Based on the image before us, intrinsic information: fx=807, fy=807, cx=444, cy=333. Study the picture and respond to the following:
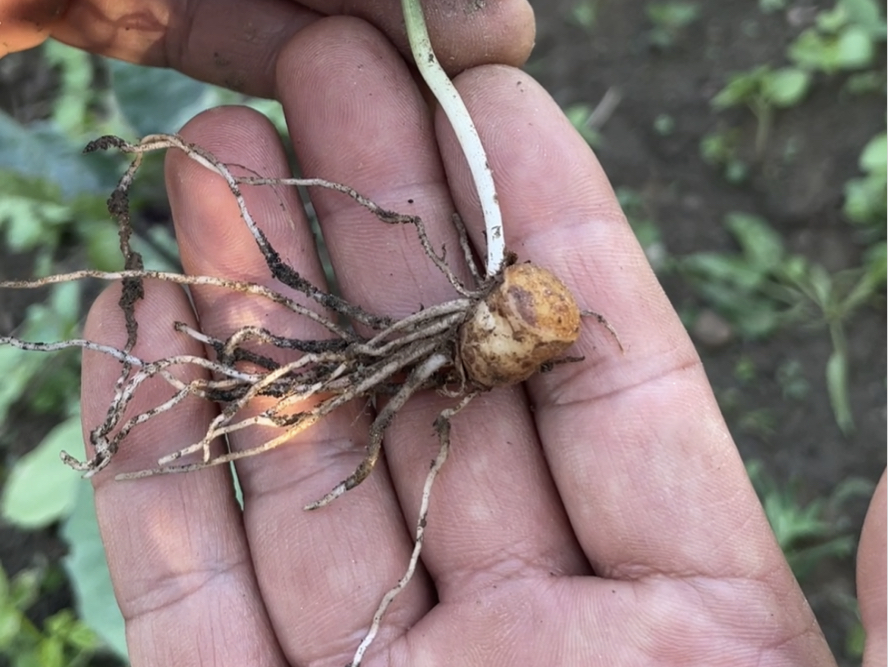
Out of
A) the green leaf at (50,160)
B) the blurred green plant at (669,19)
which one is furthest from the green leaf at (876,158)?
the green leaf at (50,160)

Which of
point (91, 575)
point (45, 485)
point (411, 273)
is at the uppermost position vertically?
point (411, 273)

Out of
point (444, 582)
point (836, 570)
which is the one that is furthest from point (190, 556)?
point (836, 570)

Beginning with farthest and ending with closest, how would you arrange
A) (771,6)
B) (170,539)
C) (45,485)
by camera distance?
(771,6) < (45,485) < (170,539)

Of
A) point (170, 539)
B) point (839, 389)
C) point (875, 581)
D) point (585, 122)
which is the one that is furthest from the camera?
point (585, 122)

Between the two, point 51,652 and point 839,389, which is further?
point 839,389

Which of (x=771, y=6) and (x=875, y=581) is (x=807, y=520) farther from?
(x=771, y=6)

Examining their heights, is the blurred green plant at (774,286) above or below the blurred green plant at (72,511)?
above

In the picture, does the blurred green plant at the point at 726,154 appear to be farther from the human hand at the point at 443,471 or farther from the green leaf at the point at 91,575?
the green leaf at the point at 91,575

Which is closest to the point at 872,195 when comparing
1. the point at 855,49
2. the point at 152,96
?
the point at 855,49
